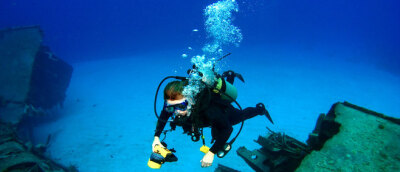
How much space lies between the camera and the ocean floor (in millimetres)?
8219

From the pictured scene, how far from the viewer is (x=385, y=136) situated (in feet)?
7.03

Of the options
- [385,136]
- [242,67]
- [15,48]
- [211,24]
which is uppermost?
[242,67]

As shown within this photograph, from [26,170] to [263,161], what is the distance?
16.8 feet

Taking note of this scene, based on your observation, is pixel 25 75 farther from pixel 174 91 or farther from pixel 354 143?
pixel 354 143

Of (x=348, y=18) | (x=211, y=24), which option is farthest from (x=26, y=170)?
(x=348, y=18)

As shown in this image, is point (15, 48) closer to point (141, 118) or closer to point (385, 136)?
point (141, 118)

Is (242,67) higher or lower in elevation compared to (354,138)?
higher

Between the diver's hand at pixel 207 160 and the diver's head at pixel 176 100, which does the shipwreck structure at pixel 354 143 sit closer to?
the diver's hand at pixel 207 160

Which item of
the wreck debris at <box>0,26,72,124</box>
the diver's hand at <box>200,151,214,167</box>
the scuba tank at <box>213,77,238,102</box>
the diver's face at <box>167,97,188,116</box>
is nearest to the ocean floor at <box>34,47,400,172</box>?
A: the wreck debris at <box>0,26,72,124</box>

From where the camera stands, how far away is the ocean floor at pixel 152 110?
8219 mm

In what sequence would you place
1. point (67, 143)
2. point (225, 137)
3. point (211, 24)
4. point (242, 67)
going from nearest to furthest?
1. point (225, 137)
2. point (67, 143)
3. point (211, 24)
4. point (242, 67)

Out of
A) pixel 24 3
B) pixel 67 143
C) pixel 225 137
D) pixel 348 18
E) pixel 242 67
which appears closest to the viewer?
pixel 225 137

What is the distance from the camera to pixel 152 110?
1272 cm

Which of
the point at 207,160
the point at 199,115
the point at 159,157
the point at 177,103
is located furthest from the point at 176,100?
the point at 207,160
